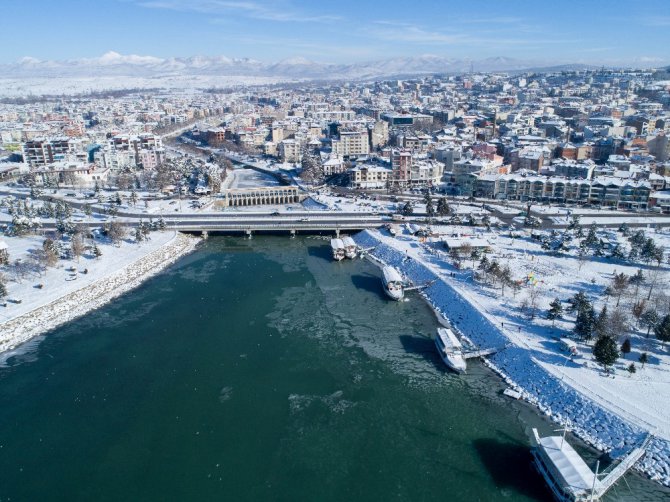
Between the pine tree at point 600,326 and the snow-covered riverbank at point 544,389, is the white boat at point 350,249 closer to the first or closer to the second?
the snow-covered riverbank at point 544,389

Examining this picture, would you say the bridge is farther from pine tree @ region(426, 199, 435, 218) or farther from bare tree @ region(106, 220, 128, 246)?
bare tree @ region(106, 220, 128, 246)

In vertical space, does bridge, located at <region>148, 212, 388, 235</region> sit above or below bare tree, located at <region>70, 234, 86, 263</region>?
below

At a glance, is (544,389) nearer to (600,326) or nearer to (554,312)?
(600,326)

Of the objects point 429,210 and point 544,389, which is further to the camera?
point 429,210

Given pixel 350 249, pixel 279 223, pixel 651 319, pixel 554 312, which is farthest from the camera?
pixel 279 223

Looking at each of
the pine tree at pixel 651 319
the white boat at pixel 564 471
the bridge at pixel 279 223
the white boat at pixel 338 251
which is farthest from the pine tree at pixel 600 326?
the bridge at pixel 279 223

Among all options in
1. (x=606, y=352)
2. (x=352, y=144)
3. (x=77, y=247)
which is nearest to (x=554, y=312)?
(x=606, y=352)

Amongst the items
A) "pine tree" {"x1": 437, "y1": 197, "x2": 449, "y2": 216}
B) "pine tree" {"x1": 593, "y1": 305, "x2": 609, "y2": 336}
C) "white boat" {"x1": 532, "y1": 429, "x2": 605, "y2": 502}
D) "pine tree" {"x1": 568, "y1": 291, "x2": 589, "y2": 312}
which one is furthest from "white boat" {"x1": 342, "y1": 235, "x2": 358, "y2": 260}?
"white boat" {"x1": 532, "y1": 429, "x2": 605, "y2": 502}
